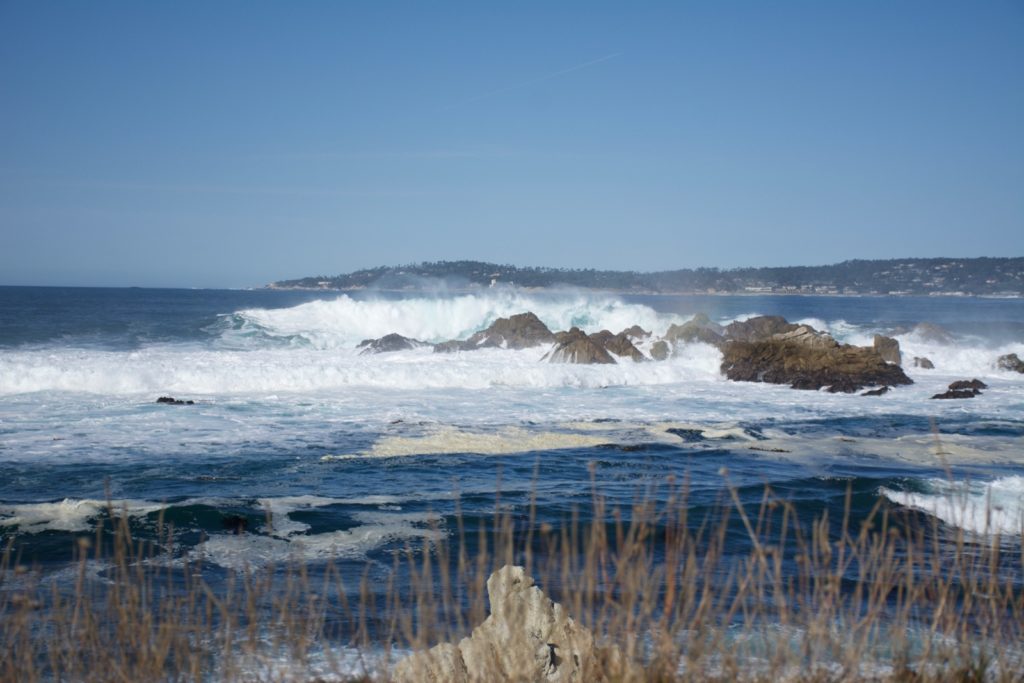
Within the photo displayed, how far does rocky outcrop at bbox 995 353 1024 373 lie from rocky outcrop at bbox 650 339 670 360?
464 inches

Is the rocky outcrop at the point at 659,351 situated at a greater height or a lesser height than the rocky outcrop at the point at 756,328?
lesser

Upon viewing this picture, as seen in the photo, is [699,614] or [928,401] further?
[928,401]

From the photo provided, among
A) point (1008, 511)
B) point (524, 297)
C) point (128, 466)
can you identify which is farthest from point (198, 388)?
point (524, 297)

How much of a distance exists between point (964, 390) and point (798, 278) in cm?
12029

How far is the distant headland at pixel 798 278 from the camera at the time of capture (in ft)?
333

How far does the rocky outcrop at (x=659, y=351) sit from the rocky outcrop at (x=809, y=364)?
3.34m

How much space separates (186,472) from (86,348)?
97.3 feet

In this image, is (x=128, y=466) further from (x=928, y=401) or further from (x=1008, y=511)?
(x=928, y=401)

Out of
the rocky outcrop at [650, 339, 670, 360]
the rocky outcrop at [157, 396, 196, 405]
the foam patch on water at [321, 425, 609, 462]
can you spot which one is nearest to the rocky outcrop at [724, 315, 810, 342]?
the rocky outcrop at [650, 339, 670, 360]

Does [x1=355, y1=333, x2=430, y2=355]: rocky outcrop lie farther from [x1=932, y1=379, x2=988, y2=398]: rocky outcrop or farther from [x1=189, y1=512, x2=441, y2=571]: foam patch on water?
[x1=189, y1=512, x2=441, y2=571]: foam patch on water

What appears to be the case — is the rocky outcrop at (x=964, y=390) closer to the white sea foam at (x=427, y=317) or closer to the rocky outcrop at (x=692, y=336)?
the rocky outcrop at (x=692, y=336)

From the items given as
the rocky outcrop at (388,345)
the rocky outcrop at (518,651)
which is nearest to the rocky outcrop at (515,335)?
the rocky outcrop at (388,345)

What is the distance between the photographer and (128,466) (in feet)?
40.5

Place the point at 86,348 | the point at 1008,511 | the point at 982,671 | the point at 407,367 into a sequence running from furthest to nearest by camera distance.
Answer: the point at 86,348 → the point at 407,367 → the point at 1008,511 → the point at 982,671
